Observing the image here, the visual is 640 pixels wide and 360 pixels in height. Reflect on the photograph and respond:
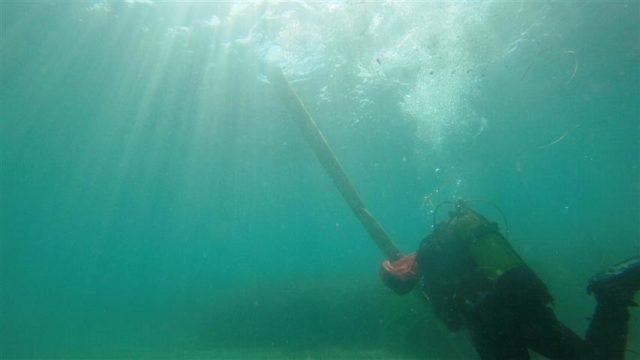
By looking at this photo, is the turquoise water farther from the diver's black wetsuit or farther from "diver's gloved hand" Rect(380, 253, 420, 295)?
the diver's black wetsuit

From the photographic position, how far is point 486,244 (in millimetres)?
4039

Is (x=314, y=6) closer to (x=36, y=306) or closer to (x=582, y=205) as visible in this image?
(x=36, y=306)

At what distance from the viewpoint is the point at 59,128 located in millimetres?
22266

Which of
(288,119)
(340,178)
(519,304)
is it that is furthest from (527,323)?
(288,119)

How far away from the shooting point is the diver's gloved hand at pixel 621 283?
3709 mm

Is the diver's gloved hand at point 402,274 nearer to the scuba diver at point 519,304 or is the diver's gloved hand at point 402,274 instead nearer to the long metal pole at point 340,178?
the scuba diver at point 519,304

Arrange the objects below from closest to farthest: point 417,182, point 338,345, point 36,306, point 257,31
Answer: point 338,345 < point 257,31 < point 417,182 < point 36,306

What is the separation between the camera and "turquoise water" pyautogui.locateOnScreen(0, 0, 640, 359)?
14766 mm

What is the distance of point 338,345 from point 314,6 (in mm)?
12707

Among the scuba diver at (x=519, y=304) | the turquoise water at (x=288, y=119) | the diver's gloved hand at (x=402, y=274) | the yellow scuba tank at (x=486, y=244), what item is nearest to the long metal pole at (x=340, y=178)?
the diver's gloved hand at (x=402, y=274)

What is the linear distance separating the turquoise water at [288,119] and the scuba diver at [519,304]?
24.0 ft

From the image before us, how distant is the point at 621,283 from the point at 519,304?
1089 mm

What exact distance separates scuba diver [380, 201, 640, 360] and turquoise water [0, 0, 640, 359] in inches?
288

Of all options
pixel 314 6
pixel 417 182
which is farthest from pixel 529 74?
pixel 417 182
